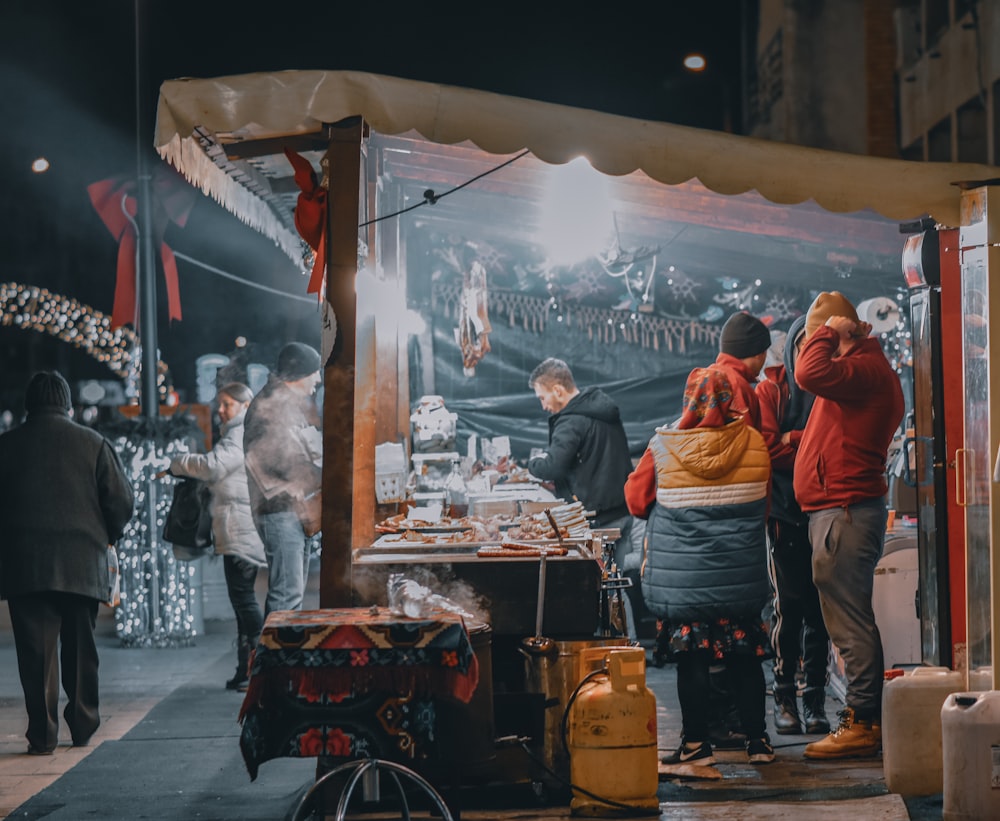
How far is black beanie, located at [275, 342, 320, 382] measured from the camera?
9281 millimetres

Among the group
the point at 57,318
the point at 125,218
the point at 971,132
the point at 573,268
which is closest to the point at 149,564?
the point at 125,218

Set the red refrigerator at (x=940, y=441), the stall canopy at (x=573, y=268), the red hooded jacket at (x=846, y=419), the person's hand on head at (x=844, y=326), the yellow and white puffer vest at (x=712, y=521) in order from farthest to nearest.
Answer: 1. the stall canopy at (x=573, y=268)
2. the person's hand on head at (x=844, y=326)
3. the red hooded jacket at (x=846, y=419)
4. the red refrigerator at (x=940, y=441)
5. the yellow and white puffer vest at (x=712, y=521)

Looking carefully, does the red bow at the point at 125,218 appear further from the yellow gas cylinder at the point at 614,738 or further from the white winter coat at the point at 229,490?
the yellow gas cylinder at the point at 614,738

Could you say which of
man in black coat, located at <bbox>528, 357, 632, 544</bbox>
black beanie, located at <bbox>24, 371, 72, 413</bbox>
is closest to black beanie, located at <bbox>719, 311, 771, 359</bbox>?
man in black coat, located at <bbox>528, 357, 632, 544</bbox>

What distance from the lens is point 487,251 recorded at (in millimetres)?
13320

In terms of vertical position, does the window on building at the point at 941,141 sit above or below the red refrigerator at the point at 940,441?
above

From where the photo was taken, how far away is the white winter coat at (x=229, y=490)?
955cm

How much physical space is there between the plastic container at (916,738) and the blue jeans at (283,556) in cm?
447

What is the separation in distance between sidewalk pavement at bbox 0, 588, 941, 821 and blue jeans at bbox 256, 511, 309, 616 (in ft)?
2.76

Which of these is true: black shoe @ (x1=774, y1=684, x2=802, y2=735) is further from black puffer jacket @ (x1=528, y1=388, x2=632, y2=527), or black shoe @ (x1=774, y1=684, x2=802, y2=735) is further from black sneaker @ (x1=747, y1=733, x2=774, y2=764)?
black puffer jacket @ (x1=528, y1=388, x2=632, y2=527)

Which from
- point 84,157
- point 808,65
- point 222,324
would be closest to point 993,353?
point 808,65

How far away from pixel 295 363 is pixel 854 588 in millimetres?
4264

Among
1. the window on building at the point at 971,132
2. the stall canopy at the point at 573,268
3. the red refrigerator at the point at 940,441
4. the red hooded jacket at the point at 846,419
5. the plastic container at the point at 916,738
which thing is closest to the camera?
the plastic container at the point at 916,738

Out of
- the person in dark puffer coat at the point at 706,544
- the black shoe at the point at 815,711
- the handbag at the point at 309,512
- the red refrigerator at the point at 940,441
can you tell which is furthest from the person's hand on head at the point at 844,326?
the handbag at the point at 309,512
